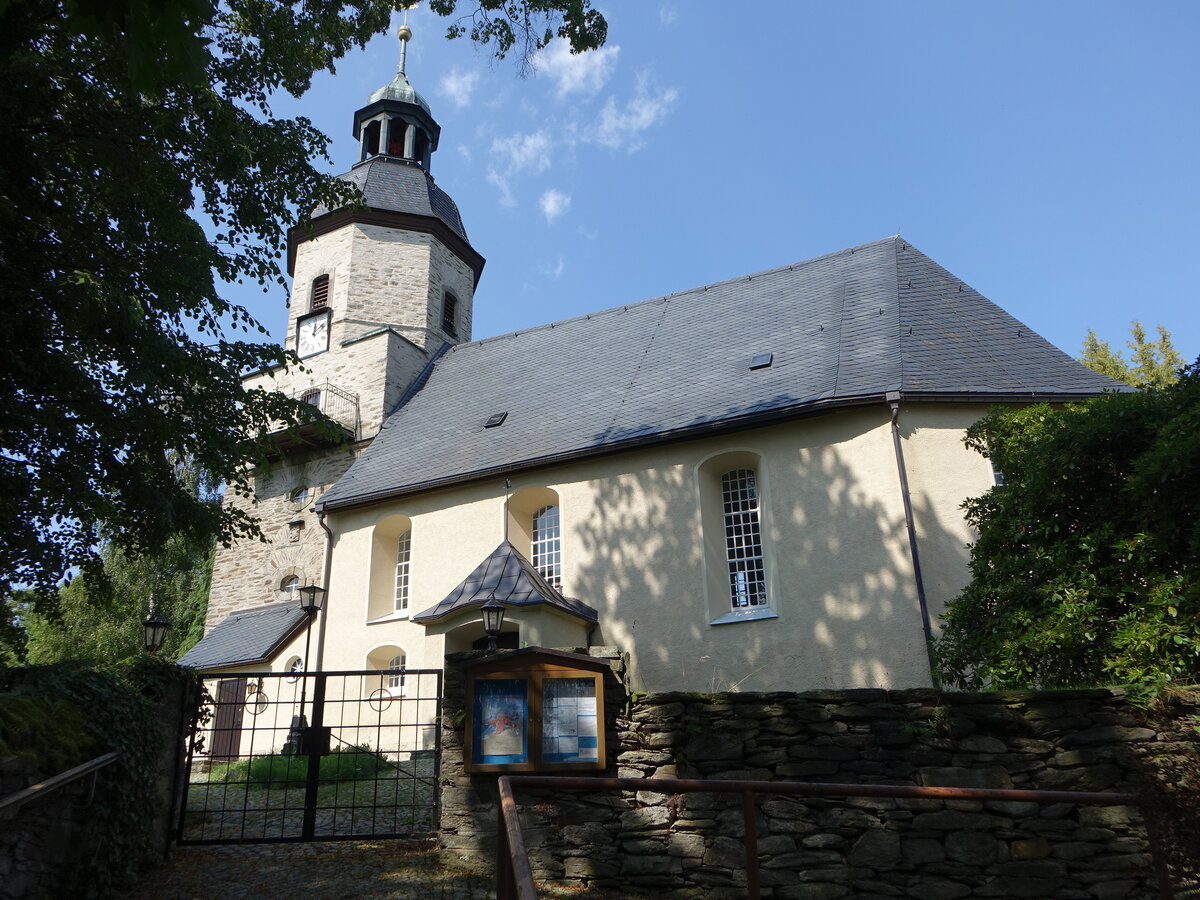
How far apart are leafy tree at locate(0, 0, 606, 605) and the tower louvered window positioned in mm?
11761

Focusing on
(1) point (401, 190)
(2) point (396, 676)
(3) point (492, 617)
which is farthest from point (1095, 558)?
(1) point (401, 190)

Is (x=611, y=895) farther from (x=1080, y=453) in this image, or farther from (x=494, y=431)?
(x=494, y=431)

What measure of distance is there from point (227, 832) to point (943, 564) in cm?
850

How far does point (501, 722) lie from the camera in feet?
24.4

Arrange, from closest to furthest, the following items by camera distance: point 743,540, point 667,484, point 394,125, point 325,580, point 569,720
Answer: point 569,720 < point 743,540 < point 667,484 < point 325,580 < point 394,125

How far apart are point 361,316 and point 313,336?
1302 millimetres

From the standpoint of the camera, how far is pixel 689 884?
255 inches

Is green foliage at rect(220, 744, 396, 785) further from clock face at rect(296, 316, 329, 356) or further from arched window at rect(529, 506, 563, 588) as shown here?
clock face at rect(296, 316, 329, 356)

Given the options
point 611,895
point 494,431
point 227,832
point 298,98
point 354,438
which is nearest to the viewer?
point 611,895

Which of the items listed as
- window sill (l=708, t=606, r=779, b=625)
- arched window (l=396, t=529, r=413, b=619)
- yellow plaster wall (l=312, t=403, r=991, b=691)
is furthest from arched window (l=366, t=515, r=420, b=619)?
window sill (l=708, t=606, r=779, b=625)

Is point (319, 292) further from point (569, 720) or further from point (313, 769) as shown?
point (569, 720)

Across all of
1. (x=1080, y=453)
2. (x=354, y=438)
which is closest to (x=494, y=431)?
(x=354, y=438)

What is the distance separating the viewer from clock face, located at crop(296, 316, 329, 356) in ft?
69.8

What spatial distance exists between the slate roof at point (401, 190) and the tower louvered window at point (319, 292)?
1.69 m
